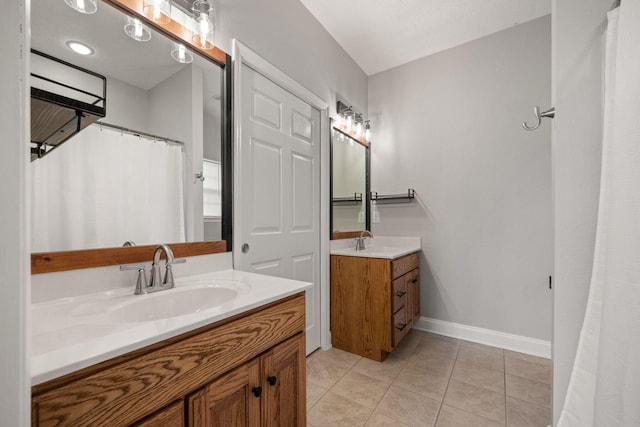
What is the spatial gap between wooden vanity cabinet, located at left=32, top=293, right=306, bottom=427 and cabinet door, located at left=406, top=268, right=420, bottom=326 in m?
1.48

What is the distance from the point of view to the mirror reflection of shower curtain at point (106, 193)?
853 millimetres

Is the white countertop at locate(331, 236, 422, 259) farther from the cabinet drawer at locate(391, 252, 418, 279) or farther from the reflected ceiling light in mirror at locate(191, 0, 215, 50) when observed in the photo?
the reflected ceiling light in mirror at locate(191, 0, 215, 50)

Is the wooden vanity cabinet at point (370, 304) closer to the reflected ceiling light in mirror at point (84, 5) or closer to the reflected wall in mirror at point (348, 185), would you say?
the reflected wall in mirror at point (348, 185)

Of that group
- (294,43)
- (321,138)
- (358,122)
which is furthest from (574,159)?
(358,122)

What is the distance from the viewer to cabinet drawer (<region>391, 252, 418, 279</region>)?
2.01 metres

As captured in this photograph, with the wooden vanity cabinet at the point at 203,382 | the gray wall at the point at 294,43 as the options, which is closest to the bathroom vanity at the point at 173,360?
the wooden vanity cabinet at the point at 203,382

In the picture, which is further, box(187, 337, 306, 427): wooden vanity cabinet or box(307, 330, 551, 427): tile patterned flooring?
box(307, 330, 551, 427): tile patterned flooring

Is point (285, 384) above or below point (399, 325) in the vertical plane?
above

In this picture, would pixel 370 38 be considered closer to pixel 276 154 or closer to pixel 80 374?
pixel 276 154

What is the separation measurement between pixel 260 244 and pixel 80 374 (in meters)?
1.13

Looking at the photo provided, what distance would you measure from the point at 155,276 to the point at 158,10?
109cm

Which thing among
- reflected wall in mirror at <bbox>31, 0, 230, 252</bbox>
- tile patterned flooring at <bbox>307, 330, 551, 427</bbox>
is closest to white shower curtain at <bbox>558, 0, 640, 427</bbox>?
tile patterned flooring at <bbox>307, 330, 551, 427</bbox>

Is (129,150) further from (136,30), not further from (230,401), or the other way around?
(230,401)

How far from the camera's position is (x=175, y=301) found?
3.28ft
